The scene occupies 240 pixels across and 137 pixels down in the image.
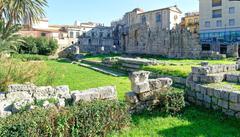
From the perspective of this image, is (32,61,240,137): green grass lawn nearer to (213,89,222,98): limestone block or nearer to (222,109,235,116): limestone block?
(222,109,235,116): limestone block

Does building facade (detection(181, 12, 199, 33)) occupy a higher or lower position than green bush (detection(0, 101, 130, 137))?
higher

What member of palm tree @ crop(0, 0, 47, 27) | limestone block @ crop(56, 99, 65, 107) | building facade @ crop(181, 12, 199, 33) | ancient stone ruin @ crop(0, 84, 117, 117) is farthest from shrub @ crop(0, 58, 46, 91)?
building facade @ crop(181, 12, 199, 33)

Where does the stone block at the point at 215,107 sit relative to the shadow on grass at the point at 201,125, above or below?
above

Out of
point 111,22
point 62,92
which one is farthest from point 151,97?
point 111,22

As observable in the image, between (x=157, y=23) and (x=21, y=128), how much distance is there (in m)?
61.7

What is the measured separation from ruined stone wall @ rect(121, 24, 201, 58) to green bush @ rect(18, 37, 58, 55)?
1493cm

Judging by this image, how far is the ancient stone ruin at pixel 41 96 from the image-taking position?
7.16 m

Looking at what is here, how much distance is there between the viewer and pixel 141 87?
8281 mm

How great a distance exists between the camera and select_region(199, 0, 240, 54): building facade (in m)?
47.4

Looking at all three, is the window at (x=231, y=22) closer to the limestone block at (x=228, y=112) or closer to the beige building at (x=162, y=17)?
the beige building at (x=162, y=17)

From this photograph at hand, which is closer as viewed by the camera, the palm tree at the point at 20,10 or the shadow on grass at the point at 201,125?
the shadow on grass at the point at 201,125

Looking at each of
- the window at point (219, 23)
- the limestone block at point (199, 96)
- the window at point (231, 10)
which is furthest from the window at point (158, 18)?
the limestone block at point (199, 96)

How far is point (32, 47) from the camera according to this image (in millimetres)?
53312

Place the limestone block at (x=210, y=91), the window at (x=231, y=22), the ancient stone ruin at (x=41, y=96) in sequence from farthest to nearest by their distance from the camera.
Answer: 1. the window at (x=231, y=22)
2. the limestone block at (x=210, y=91)
3. the ancient stone ruin at (x=41, y=96)
